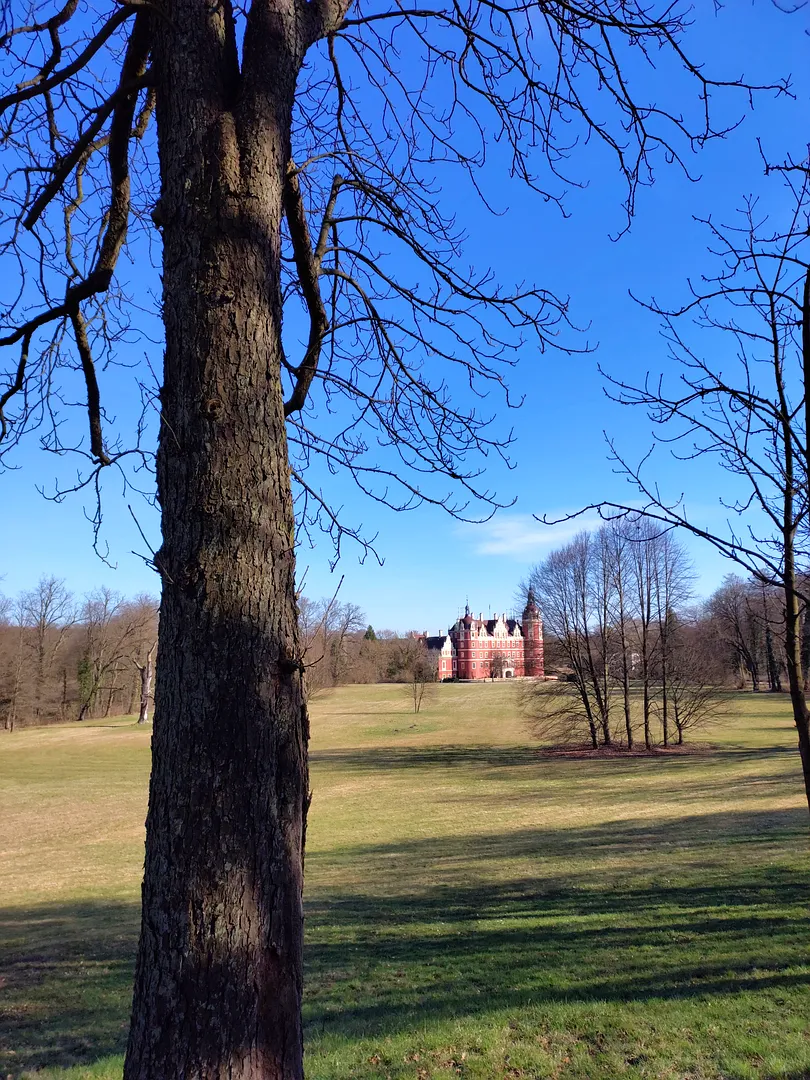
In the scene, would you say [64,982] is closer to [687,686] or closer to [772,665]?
[687,686]

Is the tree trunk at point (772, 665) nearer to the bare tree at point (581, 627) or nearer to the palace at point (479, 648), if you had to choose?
the bare tree at point (581, 627)

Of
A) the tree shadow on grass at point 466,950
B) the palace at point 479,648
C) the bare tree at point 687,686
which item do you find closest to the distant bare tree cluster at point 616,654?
the bare tree at point 687,686

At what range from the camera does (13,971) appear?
8453mm

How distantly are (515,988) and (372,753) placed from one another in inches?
1316

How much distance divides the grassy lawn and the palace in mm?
83927

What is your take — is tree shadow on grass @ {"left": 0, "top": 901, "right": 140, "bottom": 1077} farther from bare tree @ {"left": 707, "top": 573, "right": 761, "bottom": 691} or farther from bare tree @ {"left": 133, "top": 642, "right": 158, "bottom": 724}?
bare tree @ {"left": 133, "top": 642, "right": 158, "bottom": 724}

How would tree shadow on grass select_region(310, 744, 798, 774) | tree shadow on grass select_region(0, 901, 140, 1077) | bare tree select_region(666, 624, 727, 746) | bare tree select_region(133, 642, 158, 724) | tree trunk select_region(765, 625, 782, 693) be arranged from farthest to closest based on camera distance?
bare tree select_region(133, 642, 158, 724) → tree trunk select_region(765, 625, 782, 693) → bare tree select_region(666, 624, 727, 746) → tree shadow on grass select_region(310, 744, 798, 774) → tree shadow on grass select_region(0, 901, 140, 1077)

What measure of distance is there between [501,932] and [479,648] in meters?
103

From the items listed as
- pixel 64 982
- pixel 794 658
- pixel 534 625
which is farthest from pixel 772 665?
pixel 794 658

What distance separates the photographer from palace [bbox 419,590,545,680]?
108562 millimetres

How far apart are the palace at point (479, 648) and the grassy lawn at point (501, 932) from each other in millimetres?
83927

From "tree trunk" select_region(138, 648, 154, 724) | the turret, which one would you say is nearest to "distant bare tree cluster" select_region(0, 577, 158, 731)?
"tree trunk" select_region(138, 648, 154, 724)

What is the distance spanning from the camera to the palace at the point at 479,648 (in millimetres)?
108562

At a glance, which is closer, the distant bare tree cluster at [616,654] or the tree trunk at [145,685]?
the distant bare tree cluster at [616,654]
